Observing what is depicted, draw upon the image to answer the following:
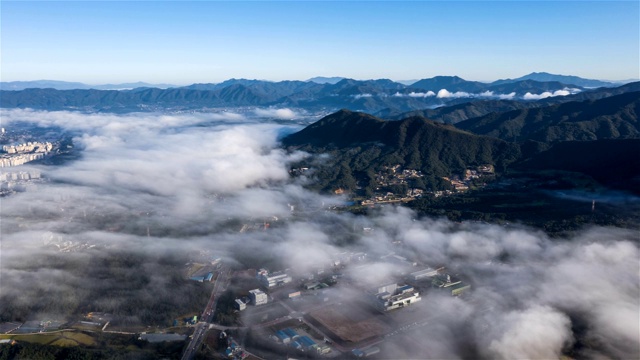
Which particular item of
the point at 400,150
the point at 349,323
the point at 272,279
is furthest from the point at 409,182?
the point at 349,323

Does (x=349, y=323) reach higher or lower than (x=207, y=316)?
higher

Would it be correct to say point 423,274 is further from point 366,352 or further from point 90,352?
point 90,352

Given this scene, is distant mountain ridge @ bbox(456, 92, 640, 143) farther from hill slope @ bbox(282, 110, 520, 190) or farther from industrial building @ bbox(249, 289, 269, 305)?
industrial building @ bbox(249, 289, 269, 305)

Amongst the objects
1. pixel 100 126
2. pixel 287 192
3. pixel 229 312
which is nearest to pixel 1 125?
pixel 100 126

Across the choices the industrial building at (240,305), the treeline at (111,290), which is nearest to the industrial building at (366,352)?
the industrial building at (240,305)

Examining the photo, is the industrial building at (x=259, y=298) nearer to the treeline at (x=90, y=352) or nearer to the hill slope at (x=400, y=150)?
→ the treeline at (x=90, y=352)

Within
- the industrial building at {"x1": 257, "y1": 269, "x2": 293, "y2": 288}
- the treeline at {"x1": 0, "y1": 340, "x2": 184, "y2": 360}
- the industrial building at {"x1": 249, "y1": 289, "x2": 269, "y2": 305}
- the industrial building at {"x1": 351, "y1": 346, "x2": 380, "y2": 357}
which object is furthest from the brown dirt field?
the treeline at {"x1": 0, "y1": 340, "x2": 184, "y2": 360}
